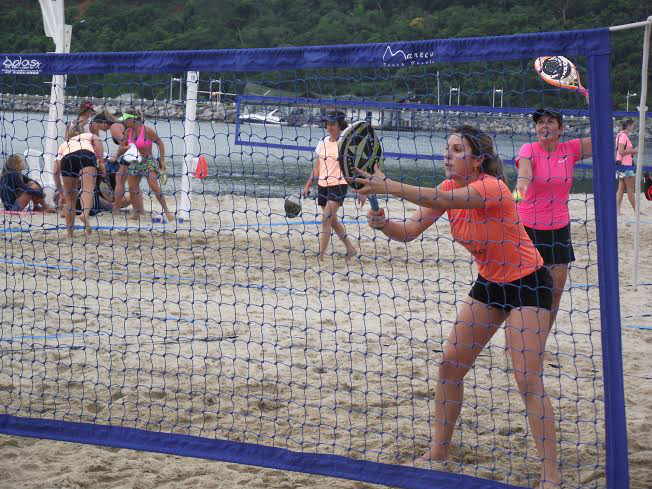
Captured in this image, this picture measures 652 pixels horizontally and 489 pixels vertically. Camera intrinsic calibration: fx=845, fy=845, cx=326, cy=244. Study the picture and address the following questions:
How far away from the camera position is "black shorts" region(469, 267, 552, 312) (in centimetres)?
339

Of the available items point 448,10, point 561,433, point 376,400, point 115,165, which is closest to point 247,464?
point 376,400

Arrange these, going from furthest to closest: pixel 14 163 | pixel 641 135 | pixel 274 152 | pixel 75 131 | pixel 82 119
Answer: pixel 274 152
pixel 14 163
pixel 75 131
pixel 82 119
pixel 641 135

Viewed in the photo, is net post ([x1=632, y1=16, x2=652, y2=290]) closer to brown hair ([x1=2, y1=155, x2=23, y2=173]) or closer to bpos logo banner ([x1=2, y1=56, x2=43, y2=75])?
bpos logo banner ([x1=2, y1=56, x2=43, y2=75])

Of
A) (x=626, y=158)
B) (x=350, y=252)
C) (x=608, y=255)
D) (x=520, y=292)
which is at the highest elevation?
(x=626, y=158)

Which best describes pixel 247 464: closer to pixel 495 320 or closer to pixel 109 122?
pixel 495 320

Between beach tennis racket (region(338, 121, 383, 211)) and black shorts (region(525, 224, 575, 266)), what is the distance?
150 centimetres

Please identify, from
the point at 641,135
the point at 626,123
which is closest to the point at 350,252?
the point at 641,135

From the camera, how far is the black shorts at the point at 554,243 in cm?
468

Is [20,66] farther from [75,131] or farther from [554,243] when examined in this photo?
[75,131]

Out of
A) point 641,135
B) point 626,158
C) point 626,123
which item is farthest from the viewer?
point 626,123

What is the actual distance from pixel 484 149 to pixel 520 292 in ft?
1.98

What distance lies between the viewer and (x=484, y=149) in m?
3.47

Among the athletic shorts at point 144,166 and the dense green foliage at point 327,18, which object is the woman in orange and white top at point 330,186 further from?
the dense green foliage at point 327,18

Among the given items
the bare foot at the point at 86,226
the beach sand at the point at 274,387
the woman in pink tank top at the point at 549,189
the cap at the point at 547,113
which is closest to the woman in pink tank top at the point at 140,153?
the bare foot at the point at 86,226
